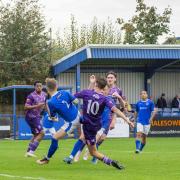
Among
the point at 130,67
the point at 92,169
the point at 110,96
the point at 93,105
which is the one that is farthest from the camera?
the point at 130,67

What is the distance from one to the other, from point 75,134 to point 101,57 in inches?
294

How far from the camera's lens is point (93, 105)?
1420 cm

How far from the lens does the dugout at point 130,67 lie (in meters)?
39.8

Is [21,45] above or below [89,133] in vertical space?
above

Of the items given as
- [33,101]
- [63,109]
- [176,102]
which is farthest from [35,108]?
[176,102]

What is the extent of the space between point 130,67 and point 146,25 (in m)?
12.5

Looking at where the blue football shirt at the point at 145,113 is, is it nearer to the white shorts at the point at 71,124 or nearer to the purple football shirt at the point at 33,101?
the purple football shirt at the point at 33,101

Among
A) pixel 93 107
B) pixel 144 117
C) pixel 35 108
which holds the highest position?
pixel 93 107

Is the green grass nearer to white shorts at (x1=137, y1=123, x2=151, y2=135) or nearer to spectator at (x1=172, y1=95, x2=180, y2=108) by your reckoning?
white shorts at (x1=137, y1=123, x2=151, y2=135)

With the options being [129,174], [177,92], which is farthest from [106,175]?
[177,92]

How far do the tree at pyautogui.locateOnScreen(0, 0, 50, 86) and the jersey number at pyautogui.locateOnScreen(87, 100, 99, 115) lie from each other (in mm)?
30223

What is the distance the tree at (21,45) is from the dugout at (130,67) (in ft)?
5.67

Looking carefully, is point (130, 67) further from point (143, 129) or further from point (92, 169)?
point (92, 169)

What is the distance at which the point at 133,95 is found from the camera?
47656 millimetres
